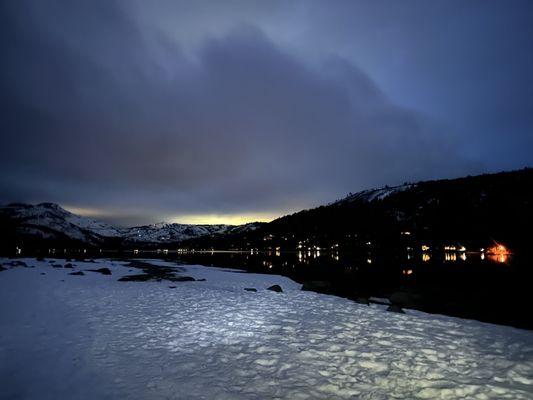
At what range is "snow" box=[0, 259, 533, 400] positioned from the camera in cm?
724

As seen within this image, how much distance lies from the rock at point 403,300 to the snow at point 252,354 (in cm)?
286

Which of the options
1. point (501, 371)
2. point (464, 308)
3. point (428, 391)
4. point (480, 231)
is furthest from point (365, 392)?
point (480, 231)

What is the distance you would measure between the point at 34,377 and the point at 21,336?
166 inches

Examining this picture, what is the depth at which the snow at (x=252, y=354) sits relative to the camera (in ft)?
23.8

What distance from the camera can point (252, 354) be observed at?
9.70 meters

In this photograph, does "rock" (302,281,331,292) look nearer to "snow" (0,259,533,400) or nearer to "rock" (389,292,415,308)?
"rock" (389,292,415,308)

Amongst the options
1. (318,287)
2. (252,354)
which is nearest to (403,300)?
(318,287)

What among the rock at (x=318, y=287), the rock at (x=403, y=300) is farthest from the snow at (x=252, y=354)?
the rock at (x=318, y=287)

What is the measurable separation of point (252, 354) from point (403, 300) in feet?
40.5

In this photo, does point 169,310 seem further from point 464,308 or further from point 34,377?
point 464,308

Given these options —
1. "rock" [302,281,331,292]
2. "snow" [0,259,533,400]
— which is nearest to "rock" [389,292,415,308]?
"snow" [0,259,533,400]

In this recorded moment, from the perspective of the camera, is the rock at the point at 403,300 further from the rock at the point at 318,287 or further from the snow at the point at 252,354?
the rock at the point at 318,287

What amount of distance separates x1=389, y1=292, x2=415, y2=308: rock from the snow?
2.86m

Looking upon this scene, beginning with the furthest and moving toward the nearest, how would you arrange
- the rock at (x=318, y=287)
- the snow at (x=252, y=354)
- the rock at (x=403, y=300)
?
1. the rock at (x=318, y=287)
2. the rock at (x=403, y=300)
3. the snow at (x=252, y=354)
